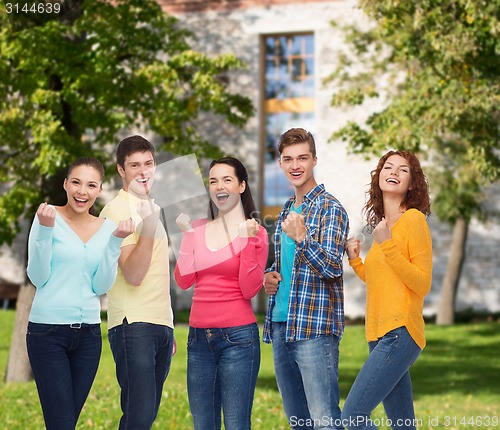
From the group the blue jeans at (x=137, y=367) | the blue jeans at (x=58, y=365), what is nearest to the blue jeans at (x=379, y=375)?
the blue jeans at (x=137, y=367)

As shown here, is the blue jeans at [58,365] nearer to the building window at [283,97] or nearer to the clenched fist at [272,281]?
the clenched fist at [272,281]

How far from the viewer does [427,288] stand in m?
4.76

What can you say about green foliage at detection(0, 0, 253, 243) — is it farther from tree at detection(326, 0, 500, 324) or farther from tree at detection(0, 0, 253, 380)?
tree at detection(326, 0, 500, 324)

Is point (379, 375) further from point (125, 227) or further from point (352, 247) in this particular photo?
point (125, 227)

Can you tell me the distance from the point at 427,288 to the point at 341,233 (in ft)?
2.00

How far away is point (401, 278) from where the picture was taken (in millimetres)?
4719

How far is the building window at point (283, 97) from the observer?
87.2 ft

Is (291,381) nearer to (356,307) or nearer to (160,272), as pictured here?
(160,272)

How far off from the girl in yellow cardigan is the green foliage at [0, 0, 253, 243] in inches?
316

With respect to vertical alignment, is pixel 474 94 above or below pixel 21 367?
above

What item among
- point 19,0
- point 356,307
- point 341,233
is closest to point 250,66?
point 356,307

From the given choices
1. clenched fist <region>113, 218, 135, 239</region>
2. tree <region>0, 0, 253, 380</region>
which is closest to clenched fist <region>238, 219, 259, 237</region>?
clenched fist <region>113, 218, 135, 239</region>

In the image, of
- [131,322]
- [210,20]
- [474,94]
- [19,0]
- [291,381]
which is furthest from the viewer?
A: [210,20]

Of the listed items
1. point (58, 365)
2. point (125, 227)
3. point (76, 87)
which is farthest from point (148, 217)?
point (76, 87)
